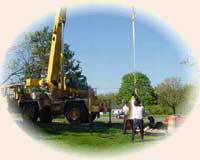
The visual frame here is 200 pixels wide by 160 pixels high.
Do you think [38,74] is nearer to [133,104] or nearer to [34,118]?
[34,118]

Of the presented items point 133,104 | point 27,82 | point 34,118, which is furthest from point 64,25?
point 133,104

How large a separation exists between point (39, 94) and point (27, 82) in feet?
2.39

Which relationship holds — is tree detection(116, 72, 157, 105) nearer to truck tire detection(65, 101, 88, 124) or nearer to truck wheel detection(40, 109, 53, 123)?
truck tire detection(65, 101, 88, 124)

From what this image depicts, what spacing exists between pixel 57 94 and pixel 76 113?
1.30 metres

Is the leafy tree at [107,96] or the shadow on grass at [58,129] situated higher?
the leafy tree at [107,96]

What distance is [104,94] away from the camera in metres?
14.0

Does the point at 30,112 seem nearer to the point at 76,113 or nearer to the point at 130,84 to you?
the point at 76,113

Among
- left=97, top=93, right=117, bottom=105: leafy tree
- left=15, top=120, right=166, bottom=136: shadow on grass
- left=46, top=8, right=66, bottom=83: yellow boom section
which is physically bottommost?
left=15, top=120, right=166, bottom=136: shadow on grass

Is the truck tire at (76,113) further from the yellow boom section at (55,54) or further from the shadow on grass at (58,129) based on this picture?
the shadow on grass at (58,129)

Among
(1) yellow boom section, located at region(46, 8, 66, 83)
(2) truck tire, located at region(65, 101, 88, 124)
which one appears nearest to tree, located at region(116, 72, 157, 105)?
(2) truck tire, located at region(65, 101, 88, 124)

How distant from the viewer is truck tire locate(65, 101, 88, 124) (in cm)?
1366

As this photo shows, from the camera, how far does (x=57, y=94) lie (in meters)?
14.4

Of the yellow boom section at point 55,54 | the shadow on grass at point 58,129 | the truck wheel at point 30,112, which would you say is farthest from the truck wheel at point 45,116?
the shadow on grass at point 58,129

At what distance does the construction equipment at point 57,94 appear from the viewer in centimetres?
1405
